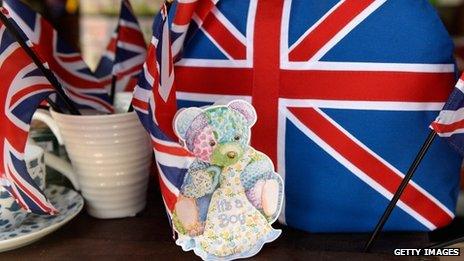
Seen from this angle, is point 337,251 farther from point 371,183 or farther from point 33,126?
point 33,126

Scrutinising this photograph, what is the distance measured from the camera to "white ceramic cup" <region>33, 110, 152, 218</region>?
81 centimetres

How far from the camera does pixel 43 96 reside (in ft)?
2.51

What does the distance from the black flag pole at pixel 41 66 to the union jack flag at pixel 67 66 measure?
0.04 metres

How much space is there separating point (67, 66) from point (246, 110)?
1.09ft

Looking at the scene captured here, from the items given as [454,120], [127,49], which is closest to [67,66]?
[127,49]

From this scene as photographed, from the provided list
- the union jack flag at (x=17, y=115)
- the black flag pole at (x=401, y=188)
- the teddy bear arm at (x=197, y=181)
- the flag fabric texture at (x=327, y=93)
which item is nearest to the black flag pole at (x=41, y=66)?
the union jack flag at (x=17, y=115)

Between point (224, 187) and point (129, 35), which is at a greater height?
point (129, 35)

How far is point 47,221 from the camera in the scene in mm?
817

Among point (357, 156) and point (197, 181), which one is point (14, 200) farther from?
point (357, 156)

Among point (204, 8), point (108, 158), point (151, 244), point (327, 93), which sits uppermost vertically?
point (204, 8)

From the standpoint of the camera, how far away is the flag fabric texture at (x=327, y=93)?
0.72m

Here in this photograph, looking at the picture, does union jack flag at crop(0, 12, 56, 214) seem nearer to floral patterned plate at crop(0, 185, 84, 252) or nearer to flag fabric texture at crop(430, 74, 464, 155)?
floral patterned plate at crop(0, 185, 84, 252)

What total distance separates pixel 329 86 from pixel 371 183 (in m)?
0.14

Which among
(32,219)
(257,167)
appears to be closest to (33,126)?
(32,219)
